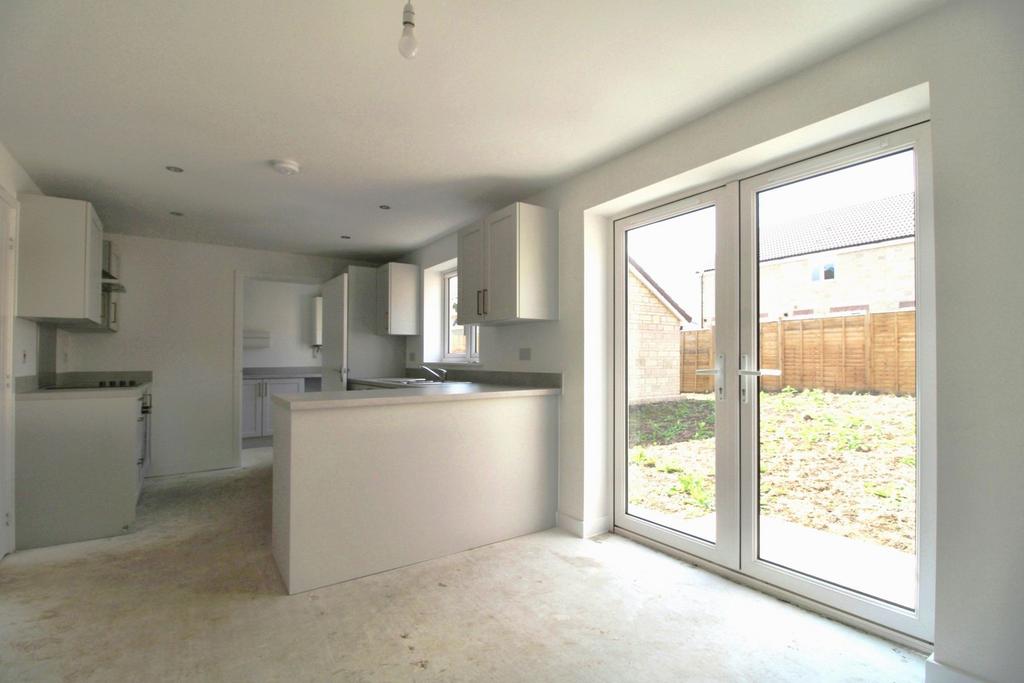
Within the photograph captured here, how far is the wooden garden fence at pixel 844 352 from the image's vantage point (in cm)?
196

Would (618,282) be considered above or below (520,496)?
above

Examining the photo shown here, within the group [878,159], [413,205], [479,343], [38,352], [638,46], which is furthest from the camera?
[479,343]

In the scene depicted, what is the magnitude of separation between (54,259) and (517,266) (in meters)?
2.96

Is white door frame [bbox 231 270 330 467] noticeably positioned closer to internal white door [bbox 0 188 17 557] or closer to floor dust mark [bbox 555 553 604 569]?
internal white door [bbox 0 188 17 557]

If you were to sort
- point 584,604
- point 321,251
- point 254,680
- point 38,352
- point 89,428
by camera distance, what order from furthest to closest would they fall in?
point 321,251 → point 38,352 → point 89,428 → point 584,604 → point 254,680

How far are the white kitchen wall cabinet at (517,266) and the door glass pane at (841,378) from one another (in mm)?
1340

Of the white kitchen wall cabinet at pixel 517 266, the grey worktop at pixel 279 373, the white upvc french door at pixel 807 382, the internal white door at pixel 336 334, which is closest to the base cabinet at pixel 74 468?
the internal white door at pixel 336 334

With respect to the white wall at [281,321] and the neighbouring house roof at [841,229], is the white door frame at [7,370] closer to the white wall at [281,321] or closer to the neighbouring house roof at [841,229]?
the white wall at [281,321]

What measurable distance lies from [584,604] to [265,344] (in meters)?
5.92

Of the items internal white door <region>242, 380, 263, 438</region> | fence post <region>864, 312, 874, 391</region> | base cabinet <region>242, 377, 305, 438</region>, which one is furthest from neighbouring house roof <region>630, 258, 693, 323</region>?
internal white door <region>242, 380, 263, 438</region>

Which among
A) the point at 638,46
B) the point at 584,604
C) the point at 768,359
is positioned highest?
the point at 638,46

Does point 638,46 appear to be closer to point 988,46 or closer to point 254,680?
point 988,46

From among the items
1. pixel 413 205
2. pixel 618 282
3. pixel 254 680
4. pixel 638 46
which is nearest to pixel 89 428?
pixel 254 680

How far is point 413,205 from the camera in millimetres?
3844
